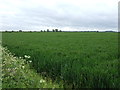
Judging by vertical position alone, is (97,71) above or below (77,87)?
above

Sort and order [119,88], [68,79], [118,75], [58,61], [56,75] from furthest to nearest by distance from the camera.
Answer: [58,61] < [56,75] < [68,79] < [118,75] < [119,88]

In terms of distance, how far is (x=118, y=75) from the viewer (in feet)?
22.8

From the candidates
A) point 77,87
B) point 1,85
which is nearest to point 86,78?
point 77,87

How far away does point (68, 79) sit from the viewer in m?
7.65

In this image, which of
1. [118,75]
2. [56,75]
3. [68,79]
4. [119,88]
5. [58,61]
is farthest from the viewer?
[58,61]

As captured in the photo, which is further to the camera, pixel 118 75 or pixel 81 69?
pixel 81 69

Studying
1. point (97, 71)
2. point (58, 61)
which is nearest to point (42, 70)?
point (58, 61)

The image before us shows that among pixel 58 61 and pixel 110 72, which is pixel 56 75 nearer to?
pixel 58 61

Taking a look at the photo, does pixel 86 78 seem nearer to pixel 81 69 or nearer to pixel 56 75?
pixel 81 69

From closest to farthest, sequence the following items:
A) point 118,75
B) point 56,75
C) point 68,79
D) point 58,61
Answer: point 118,75 → point 68,79 → point 56,75 → point 58,61

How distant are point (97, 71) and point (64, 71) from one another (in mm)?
1386

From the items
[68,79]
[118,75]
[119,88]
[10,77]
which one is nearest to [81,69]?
[68,79]

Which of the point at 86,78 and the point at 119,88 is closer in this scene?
the point at 119,88

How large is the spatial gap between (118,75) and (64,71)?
6.60 ft
